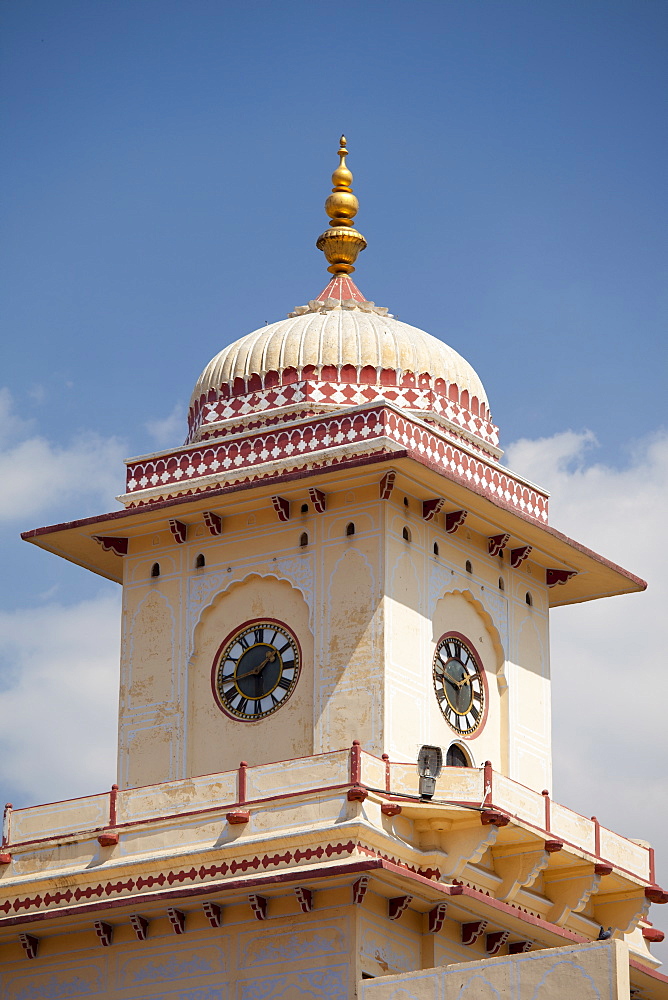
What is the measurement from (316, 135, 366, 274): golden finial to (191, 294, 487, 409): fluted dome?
1711 mm

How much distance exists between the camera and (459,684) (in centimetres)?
3500

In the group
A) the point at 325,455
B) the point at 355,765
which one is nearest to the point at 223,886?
the point at 355,765

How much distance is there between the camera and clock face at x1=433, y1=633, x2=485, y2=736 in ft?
113

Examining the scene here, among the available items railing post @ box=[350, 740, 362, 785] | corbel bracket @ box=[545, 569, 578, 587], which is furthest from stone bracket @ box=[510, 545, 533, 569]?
railing post @ box=[350, 740, 362, 785]

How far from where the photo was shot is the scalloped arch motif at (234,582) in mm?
34562

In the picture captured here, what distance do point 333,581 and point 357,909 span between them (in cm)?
581

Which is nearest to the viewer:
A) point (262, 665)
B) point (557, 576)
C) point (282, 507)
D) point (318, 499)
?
point (318, 499)

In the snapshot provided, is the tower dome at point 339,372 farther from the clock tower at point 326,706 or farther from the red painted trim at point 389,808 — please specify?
the red painted trim at point 389,808

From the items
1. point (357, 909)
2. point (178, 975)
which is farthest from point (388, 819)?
point (178, 975)

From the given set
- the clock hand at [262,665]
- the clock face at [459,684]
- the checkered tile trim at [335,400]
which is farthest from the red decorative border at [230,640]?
the checkered tile trim at [335,400]

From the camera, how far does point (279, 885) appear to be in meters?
30.3

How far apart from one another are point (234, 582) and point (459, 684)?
3731 millimetres

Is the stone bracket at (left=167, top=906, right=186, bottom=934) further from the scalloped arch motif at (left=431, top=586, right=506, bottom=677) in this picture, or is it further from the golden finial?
the golden finial

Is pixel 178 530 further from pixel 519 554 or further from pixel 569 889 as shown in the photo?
pixel 569 889
